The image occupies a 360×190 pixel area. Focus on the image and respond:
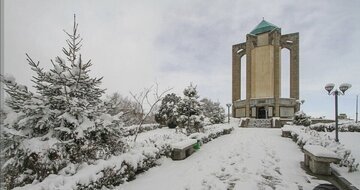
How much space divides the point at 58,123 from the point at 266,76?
34.6m

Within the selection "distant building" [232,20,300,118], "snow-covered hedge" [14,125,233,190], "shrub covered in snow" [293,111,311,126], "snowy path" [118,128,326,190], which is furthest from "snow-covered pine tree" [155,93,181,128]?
"snow-covered hedge" [14,125,233,190]

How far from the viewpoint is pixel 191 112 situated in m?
14.6

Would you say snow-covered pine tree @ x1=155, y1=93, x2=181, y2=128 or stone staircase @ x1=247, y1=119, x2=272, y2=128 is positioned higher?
snow-covered pine tree @ x1=155, y1=93, x2=181, y2=128

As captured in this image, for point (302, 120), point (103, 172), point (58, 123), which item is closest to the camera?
point (103, 172)

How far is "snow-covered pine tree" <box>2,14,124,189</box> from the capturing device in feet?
11.9

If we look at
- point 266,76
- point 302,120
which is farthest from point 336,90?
point 266,76

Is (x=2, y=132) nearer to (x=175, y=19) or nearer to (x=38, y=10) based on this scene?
(x=38, y=10)

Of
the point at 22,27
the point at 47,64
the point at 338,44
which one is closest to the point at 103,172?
the point at 47,64

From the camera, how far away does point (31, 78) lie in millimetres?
4219

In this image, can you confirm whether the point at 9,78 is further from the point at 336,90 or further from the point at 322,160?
the point at 336,90

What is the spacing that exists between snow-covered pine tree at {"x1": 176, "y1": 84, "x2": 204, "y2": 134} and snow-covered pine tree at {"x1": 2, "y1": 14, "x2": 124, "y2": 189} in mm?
9437

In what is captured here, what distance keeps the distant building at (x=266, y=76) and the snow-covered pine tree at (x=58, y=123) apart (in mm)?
31180

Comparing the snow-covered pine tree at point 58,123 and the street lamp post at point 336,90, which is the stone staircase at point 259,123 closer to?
the street lamp post at point 336,90

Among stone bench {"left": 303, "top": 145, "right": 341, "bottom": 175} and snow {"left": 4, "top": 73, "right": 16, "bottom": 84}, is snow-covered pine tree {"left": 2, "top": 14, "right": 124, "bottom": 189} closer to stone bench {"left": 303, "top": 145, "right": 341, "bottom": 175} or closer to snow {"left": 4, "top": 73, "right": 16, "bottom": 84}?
snow {"left": 4, "top": 73, "right": 16, "bottom": 84}
